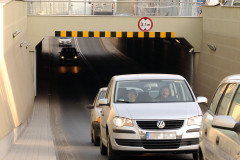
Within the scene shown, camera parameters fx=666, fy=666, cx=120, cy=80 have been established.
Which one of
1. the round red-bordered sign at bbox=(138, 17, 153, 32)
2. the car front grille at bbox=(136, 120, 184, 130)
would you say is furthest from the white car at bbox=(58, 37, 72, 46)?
the car front grille at bbox=(136, 120, 184, 130)

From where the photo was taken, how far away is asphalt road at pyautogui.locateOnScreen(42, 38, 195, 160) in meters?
16.8

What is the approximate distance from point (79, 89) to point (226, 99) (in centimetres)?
3197

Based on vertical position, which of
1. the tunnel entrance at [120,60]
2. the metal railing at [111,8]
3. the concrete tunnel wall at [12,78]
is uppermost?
the metal railing at [111,8]

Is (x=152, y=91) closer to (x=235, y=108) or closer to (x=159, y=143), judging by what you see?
(x=159, y=143)

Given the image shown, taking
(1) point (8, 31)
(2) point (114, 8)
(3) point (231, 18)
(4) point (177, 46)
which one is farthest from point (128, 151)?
(4) point (177, 46)

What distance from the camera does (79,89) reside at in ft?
130

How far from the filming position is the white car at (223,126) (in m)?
6.23

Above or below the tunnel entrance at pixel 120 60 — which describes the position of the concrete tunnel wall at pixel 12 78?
above

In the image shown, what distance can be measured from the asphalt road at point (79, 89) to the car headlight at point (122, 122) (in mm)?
1680

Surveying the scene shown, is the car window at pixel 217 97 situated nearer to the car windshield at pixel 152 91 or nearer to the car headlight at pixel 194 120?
the car headlight at pixel 194 120

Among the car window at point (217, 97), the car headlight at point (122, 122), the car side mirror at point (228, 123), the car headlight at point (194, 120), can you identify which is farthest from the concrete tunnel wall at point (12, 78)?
the car side mirror at point (228, 123)

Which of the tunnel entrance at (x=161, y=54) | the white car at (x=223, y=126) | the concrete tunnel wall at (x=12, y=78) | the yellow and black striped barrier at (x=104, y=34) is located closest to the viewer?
the white car at (x=223, y=126)

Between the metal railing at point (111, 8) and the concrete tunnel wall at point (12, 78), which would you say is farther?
the metal railing at point (111, 8)

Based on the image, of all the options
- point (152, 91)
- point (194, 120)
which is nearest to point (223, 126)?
point (194, 120)
